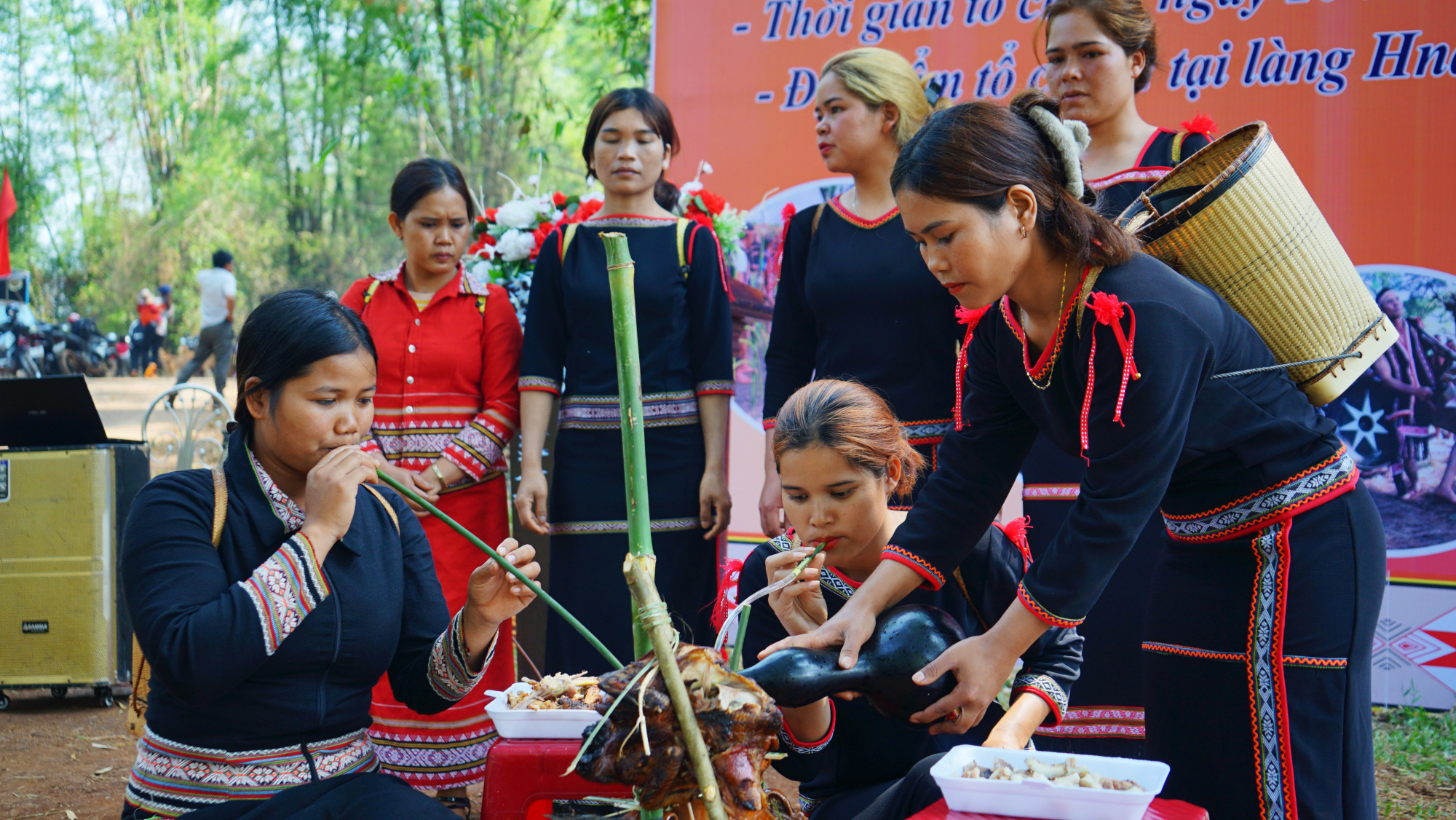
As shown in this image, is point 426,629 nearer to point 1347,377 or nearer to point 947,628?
point 947,628

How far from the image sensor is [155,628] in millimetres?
1731

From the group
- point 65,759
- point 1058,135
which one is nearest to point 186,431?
point 65,759

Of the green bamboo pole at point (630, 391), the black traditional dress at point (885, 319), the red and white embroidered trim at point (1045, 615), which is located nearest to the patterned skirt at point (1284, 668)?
the red and white embroidered trim at point (1045, 615)

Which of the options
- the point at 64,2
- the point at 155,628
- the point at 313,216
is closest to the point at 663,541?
the point at 155,628

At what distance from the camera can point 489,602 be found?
72.7 inches

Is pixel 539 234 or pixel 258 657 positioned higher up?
pixel 539 234

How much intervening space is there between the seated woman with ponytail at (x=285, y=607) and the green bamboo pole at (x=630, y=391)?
0.67 meters

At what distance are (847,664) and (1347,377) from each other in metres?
1.14

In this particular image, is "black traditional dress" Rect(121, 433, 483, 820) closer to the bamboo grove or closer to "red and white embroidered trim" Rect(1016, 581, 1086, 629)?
"red and white embroidered trim" Rect(1016, 581, 1086, 629)

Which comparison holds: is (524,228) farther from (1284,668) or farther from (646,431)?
(1284,668)

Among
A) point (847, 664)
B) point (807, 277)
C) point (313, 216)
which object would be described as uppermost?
point (313, 216)

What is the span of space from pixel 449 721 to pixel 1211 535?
234 centimetres

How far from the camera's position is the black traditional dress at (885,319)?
295 centimetres

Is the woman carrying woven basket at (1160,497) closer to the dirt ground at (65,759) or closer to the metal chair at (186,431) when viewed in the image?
the dirt ground at (65,759)
